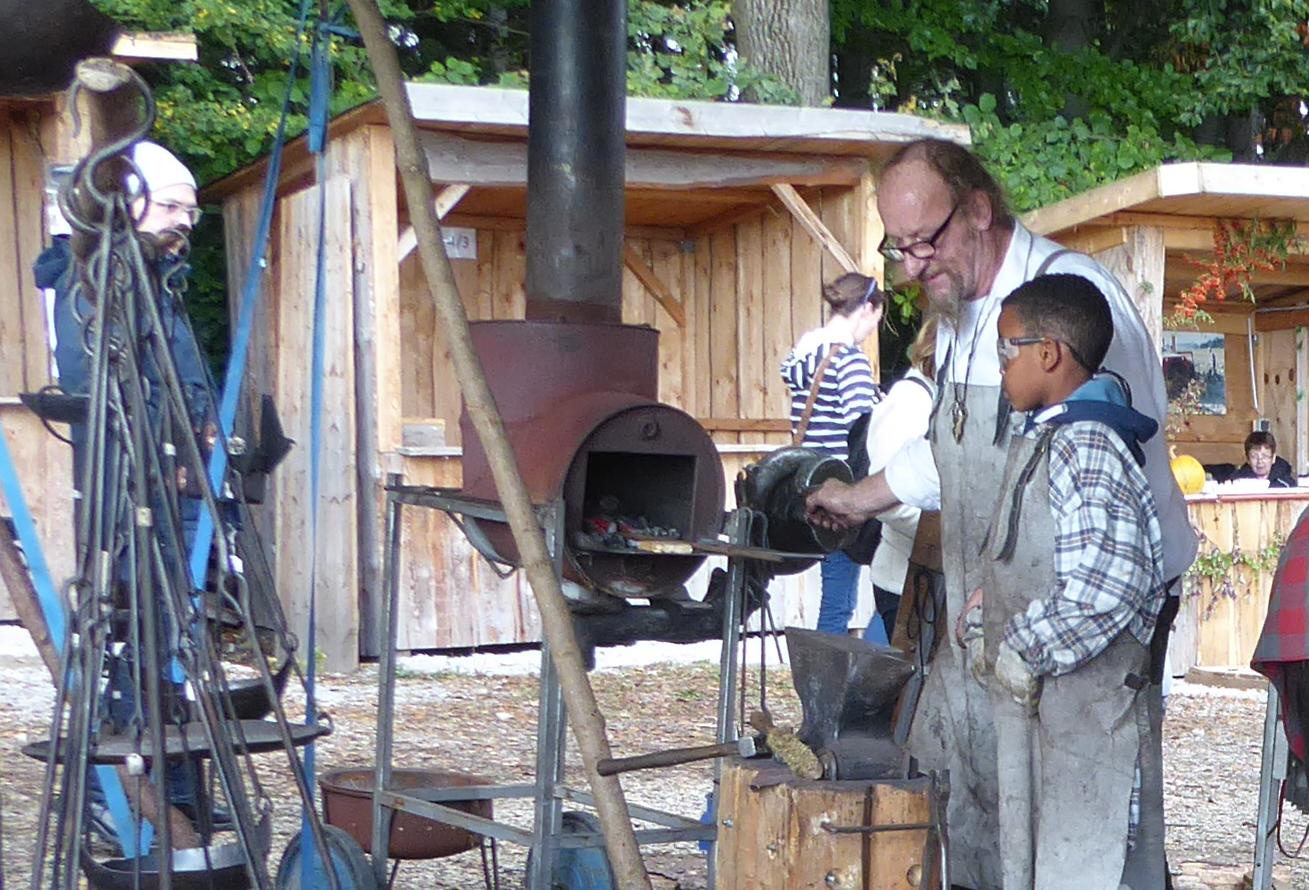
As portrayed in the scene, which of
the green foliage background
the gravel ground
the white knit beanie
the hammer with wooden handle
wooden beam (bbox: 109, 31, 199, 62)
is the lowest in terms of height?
the gravel ground

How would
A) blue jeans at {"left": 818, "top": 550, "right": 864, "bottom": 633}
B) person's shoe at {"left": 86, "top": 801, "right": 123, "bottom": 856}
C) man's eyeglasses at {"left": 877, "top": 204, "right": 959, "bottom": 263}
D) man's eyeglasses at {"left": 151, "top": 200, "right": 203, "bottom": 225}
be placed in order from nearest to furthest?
1. man's eyeglasses at {"left": 877, "top": 204, "right": 959, "bottom": 263}
2. man's eyeglasses at {"left": 151, "top": 200, "right": 203, "bottom": 225}
3. person's shoe at {"left": 86, "top": 801, "right": 123, "bottom": 856}
4. blue jeans at {"left": 818, "top": 550, "right": 864, "bottom": 633}

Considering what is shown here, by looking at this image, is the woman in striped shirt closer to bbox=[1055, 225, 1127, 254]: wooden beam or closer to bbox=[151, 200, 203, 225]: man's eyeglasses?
bbox=[151, 200, 203, 225]: man's eyeglasses

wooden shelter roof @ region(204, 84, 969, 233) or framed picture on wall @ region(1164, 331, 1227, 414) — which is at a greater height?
wooden shelter roof @ region(204, 84, 969, 233)

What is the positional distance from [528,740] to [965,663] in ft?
12.6

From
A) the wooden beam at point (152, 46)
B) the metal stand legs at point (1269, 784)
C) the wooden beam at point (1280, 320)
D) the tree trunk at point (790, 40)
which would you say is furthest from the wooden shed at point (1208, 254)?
the metal stand legs at point (1269, 784)

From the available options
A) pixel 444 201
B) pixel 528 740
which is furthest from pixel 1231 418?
pixel 528 740

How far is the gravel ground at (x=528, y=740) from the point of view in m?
5.36

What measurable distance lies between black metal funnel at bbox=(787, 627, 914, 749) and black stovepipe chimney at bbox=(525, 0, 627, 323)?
137 centimetres

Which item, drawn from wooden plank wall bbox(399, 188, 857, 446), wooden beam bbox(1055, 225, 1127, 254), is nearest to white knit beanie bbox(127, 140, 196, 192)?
wooden plank wall bbox(399, 188, 857, 446)

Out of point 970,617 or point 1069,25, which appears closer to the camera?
point 970,617

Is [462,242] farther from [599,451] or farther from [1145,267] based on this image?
[599,451]

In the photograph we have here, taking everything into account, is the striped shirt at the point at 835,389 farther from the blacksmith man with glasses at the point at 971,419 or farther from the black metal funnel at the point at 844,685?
the black metal funnel at the point at 844,685

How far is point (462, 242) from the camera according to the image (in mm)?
11367

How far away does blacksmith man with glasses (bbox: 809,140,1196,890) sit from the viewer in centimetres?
338
